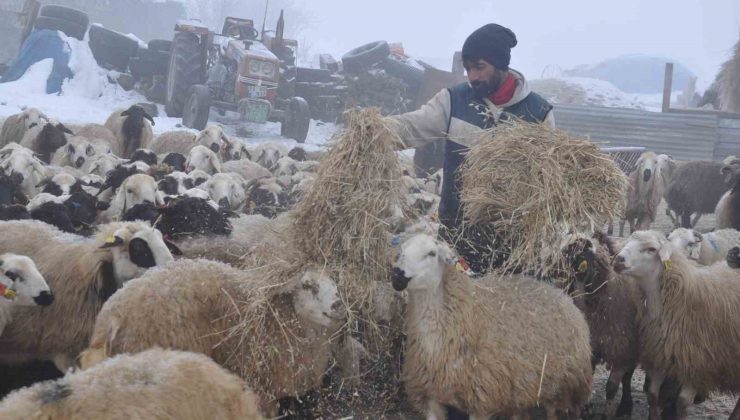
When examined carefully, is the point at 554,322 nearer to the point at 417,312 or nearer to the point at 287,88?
the point at 417,312

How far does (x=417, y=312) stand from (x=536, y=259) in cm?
88

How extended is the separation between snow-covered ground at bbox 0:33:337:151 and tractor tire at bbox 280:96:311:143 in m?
0.23

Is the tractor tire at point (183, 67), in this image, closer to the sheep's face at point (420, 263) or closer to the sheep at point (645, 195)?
the sheep at point (645, 195)

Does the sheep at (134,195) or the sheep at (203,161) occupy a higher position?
the sheep at (203,161)

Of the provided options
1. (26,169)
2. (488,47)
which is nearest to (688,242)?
(488,47)

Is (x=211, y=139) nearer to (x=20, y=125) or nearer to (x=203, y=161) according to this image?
(x=203, y=161)

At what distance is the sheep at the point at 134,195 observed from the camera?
23.3ft

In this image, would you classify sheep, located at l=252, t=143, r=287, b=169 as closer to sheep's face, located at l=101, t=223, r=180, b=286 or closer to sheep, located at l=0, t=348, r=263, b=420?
sheep's face, located at l=101, t=223, r=180, b=286

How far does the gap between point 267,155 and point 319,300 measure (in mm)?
9000

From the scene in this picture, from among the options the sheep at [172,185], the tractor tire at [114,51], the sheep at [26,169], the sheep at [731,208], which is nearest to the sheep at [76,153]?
the sheep at [26,169]

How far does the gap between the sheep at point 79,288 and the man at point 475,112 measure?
75.8 inches

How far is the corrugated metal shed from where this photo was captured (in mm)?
21922

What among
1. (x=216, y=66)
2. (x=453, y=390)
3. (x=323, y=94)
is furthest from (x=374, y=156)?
(x=323, y=94)

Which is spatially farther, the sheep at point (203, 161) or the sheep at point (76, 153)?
the sheep at point (76, 153)
